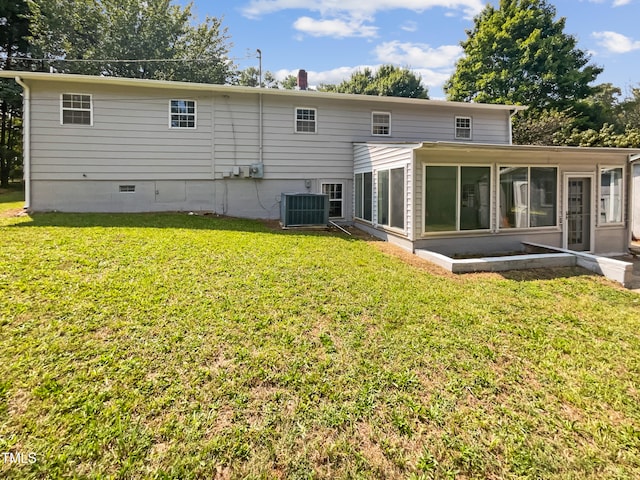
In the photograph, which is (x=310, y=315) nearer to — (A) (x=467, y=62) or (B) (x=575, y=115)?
(B) (x=575, y=115)

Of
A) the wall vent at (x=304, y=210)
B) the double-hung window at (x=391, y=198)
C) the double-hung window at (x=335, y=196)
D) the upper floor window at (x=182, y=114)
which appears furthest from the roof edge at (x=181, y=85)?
the double-hung window at (x=391, y=198)

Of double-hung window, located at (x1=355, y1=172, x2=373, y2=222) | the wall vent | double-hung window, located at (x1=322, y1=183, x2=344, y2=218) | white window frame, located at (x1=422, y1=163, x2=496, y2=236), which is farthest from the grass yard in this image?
double-hung window, located at (x1=322, y1=183, x2=344, y2=218)

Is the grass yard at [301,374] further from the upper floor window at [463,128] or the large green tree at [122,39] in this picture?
the large green tree at [122,39]

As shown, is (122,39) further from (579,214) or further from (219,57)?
(579,214)

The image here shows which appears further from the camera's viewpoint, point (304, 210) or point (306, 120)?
point (306, 120)

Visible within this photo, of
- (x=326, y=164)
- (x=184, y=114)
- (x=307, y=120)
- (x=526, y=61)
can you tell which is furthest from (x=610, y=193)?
(x=526, y=61)

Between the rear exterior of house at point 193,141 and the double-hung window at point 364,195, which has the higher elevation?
the rear exterior of house at point 193,141

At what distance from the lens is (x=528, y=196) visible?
8.44 metres

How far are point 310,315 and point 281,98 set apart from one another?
9.48 meters

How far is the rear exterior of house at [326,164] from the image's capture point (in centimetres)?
806

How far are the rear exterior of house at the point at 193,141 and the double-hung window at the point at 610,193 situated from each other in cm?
583

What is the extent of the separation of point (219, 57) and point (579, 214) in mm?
23652

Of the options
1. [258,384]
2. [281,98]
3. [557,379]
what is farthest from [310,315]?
[281,98]

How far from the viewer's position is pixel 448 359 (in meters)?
3.50
